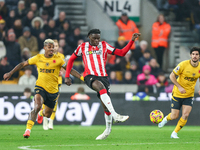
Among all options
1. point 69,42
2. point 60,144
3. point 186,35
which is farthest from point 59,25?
point 60,144

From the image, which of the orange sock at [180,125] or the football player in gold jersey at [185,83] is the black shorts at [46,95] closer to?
the football player in gold jersey at [185,83]

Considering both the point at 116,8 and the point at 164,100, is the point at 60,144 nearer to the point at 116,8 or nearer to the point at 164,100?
the point at 164,100

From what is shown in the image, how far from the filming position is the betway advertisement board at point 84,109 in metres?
15.4

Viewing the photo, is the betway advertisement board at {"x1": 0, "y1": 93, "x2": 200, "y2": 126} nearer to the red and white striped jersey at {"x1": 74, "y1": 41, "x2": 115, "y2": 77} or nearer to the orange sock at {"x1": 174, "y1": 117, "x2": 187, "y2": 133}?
the orange sock at {"x1": 174, "y1": 117, "x2": 187, "y2": 133}

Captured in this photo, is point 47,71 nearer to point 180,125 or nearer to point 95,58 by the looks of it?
point 95,58

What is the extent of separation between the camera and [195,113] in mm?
15750

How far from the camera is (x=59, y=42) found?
18.0 m

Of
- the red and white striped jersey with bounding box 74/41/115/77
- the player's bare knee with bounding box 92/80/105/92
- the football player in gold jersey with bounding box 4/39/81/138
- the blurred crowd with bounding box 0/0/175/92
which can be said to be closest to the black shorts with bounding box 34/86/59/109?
the football player in gold jersey with bounding box 4/39/81/138

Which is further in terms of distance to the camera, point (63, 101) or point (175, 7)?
point (175, 7)

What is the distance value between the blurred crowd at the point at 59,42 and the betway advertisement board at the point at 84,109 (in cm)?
89

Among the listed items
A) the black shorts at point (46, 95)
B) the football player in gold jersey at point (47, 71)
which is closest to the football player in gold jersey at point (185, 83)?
the football player in gold jersey at point (47, 71)

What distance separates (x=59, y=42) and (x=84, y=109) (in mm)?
3569

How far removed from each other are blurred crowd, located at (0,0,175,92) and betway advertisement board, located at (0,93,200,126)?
2.91 feet

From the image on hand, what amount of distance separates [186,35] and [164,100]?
4.96m
